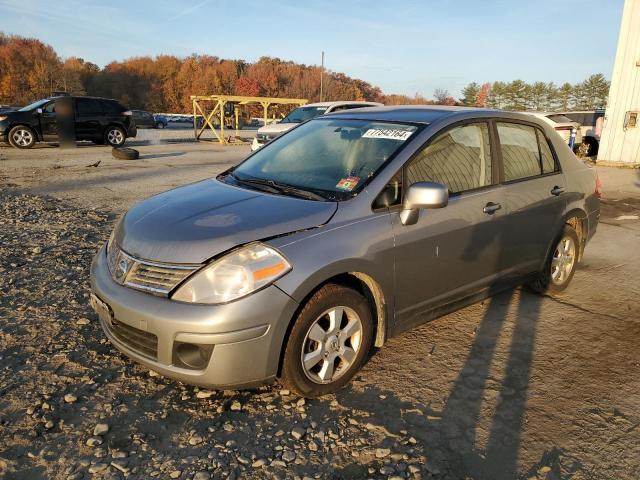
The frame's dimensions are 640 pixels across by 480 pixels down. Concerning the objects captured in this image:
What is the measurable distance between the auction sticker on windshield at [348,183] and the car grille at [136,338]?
4.71ft

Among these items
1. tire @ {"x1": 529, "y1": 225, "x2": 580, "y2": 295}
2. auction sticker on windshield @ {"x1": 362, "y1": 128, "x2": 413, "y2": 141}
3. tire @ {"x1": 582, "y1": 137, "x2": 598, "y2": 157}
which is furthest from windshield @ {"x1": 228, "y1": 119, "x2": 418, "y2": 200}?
tire @ {"x1": 582, "y1": 137, "x2": 598, "y2": 157}

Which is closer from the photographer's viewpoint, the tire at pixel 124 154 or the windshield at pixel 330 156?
the windshield at pixel 330 156

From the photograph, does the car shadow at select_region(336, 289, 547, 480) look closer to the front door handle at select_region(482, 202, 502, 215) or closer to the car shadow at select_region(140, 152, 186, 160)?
the front door handle at select_region(482, 202, 502, 215)

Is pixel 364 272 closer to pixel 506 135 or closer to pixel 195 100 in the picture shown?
pixel 506 135

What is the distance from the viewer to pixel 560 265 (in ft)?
15.1

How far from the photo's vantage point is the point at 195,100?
24984 mm

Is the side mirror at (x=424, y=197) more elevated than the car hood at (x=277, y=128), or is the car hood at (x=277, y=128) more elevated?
the car hood at (x=277, y=128)

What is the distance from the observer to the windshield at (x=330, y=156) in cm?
321

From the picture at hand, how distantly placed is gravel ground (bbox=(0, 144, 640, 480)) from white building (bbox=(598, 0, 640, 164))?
1264cm

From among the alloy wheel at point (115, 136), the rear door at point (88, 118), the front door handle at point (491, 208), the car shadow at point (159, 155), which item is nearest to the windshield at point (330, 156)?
the front door handle at point (491, 208)

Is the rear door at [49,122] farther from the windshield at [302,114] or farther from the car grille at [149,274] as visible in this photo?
the car grille at [149,274]

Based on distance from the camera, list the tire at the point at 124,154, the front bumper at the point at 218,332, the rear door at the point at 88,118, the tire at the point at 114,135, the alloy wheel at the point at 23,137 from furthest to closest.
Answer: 1. the tire at the point at 114,135
2. the rear door at the point at 88,118
3. the alloy wheel at the point at 23,137
4. the tire at the point at 124,154
5. the front bumper at the point at 218,332

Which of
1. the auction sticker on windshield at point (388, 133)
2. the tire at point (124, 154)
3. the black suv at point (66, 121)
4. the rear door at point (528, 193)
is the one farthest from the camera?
the black suv at point (66, 121)

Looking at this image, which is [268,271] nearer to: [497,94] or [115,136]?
[115,136]
